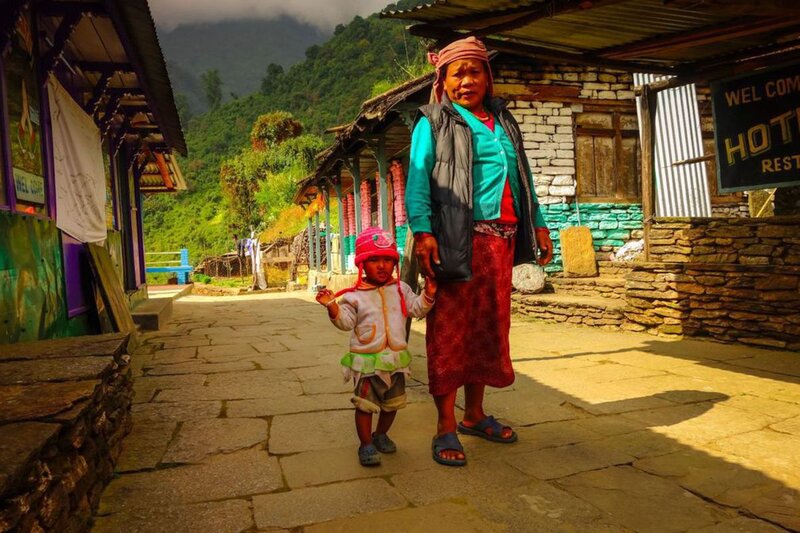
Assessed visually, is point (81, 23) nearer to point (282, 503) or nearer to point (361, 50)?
point (282, 503)

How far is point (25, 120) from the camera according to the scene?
13.4 ft

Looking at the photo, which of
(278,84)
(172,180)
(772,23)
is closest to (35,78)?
(772,23)

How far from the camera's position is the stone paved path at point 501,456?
1977 millimetres

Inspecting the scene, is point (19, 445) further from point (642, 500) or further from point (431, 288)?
point (642, 500)

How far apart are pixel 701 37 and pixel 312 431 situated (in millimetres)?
3672

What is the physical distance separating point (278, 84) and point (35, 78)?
66.3 metres

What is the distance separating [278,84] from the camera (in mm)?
66375

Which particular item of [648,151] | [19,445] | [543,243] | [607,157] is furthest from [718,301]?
[19,445]

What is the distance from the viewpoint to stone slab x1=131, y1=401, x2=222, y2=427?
330 centimetres

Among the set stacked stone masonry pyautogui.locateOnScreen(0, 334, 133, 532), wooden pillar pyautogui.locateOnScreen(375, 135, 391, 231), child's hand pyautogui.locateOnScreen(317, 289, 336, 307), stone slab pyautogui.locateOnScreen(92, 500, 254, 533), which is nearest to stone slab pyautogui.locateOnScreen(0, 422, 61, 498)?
stacked stone masonry pyautogui.locateOnScreen(0, 334, 133, 532)

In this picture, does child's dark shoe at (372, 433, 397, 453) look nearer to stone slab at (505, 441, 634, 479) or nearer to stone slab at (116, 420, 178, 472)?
stone slab at (505, 441, 634, 479)

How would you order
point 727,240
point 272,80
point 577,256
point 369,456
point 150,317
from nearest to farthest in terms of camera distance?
point 369,456
point 727,240
point 150,317
point 577,256
point 272,80

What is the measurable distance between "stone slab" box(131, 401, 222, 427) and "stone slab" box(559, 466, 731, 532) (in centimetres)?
206

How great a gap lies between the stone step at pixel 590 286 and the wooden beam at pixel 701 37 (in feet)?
14.4
